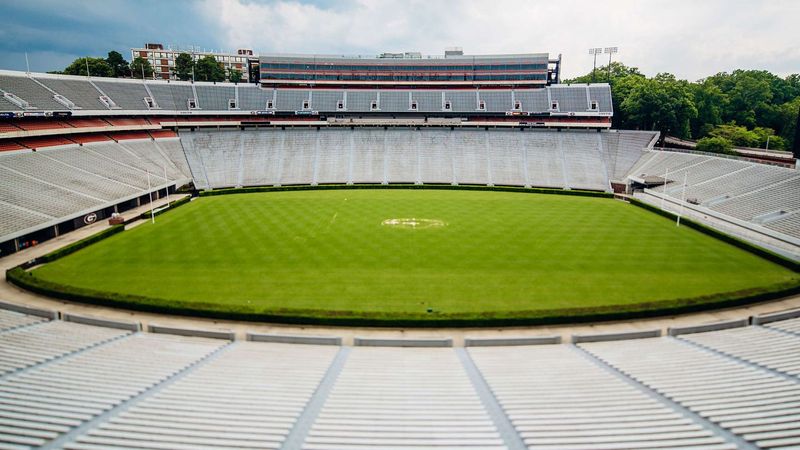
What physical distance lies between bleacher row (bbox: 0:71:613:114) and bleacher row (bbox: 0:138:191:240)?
12.8 metres

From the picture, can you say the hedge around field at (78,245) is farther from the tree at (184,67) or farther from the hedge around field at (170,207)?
the tree at (184,67)

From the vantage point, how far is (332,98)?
8056 cm

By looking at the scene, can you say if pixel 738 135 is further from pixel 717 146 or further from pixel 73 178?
pixel 73 178

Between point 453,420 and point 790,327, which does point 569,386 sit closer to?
point 453,420

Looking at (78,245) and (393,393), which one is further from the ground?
(78,245)

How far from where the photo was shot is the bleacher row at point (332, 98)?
66.4m

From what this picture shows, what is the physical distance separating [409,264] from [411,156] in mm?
42558

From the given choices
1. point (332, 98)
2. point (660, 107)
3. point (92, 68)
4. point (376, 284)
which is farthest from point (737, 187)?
point (92, 68)

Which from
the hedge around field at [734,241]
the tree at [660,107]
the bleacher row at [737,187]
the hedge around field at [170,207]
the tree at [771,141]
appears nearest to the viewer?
the hedge around field at [734,241]

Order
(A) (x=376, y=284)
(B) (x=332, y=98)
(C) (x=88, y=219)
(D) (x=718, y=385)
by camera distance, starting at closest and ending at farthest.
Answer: (D) (x=718, y=385) < (A) (x=376, y=284) < (C) (x=88, y=219) < (B) (x=332, y=98)

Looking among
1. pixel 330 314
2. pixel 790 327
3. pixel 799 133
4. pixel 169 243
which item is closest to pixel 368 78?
pixel 169 243

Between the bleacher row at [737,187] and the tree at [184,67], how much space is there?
3897 inches

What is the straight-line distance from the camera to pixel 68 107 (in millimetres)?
53781

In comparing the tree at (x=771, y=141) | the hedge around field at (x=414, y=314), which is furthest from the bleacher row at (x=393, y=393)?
the tree at (x=771, y=141)
